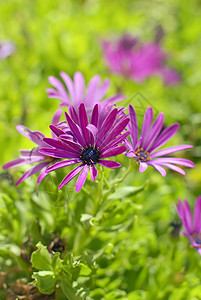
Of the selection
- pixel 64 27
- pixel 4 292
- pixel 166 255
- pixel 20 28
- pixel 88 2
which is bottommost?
pixel 166 255

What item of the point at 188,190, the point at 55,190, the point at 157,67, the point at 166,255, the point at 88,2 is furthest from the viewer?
the point at 88,2

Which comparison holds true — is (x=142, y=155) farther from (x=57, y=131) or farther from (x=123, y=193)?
(x=57, y=131)

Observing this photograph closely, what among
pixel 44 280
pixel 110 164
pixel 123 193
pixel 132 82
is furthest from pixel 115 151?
pixel 132 82

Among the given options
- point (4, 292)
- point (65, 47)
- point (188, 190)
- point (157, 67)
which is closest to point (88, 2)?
point (65, 47)

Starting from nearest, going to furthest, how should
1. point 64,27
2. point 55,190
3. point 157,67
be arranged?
point 55,190 → point 157,67 → point 64,27

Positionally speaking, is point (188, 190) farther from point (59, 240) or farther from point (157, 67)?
point (59, 240)

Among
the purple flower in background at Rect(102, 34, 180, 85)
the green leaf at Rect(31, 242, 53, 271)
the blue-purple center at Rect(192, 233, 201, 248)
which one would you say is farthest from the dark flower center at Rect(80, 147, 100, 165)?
the purple flower in background at Rect(102, 34, 180, 85)

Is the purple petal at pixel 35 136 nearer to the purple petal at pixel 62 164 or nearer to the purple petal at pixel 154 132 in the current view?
the purple petal at pixel 62 164
